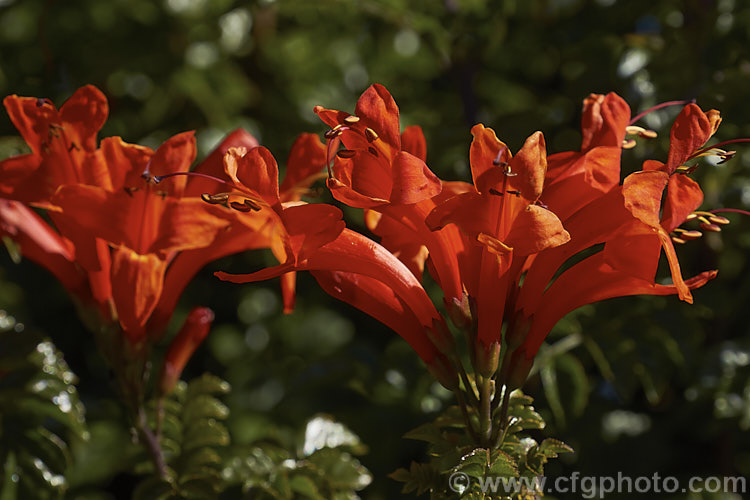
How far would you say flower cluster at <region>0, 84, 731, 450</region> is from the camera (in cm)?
A: 134

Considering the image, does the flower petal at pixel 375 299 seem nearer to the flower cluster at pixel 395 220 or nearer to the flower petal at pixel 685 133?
the flower cluster at pixel 395 220

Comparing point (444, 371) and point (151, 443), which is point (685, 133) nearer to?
point (444, 371)

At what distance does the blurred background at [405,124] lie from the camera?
85.2 inches

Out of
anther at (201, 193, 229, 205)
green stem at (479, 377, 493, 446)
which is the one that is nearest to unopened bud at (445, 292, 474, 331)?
green stem at (479, 377, 493, 446)

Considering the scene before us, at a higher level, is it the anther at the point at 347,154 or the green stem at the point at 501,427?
the anther at the point at 347,154

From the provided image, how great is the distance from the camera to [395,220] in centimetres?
152

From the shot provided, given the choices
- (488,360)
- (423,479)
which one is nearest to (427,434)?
(423,479)

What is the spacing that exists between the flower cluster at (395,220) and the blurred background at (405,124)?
51 cm

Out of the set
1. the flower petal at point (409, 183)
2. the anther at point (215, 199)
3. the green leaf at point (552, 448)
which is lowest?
the green leaf at point (552, 448)

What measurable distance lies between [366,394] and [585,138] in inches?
36.3

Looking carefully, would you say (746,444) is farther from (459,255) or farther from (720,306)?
(459,255)

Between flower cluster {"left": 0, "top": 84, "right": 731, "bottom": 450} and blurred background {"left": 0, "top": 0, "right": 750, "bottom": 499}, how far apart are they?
0.51m

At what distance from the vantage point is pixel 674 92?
227 centimetres

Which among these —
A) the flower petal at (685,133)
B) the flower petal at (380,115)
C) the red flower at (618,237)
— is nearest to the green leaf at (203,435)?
the red flower at (618,237)
